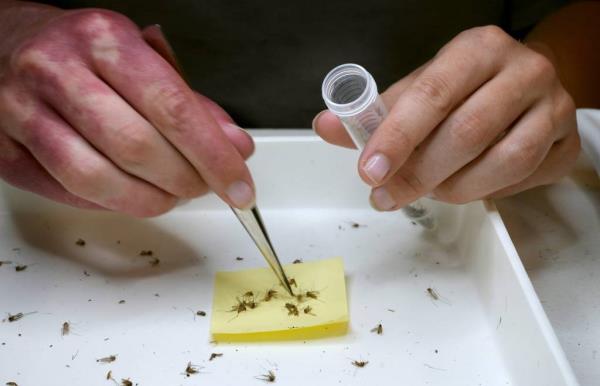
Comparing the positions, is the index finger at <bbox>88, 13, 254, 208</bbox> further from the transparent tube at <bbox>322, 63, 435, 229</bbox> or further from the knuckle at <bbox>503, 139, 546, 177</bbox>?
the knuckle at <bbox>503, 139, 546, 177</bbox>

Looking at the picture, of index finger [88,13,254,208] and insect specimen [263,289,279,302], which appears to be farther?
insect specimen [263,289,279,302]

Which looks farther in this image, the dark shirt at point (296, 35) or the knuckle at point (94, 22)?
the dark shirt at point (296, 35)

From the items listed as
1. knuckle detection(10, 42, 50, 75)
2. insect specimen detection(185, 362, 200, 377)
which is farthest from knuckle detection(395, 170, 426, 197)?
knuckle detection(10, 42, 50, 75)

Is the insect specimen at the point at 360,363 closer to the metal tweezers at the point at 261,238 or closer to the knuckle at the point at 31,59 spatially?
the metal tweezers at the point at 261,238

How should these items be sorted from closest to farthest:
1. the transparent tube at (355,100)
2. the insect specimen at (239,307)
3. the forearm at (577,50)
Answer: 1. the transparent tube at (355,100)
2. the insect specimen at (239,307)
3. the forearm at (577,50)

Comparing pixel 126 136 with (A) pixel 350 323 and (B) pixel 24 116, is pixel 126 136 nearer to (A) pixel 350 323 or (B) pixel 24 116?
(B) pixel 24 116

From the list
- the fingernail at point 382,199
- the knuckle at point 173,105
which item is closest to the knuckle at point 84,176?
the knuckle at point 173,105

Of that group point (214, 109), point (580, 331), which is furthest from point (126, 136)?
point (580, 331)
